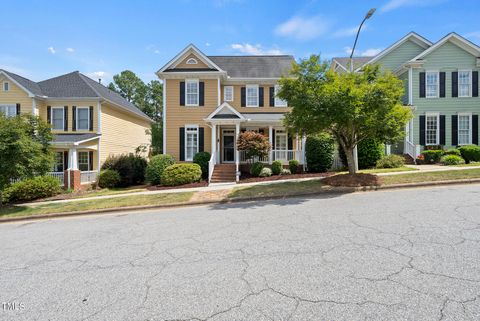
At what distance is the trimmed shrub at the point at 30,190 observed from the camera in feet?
47.2

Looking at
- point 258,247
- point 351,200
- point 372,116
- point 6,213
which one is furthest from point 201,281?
point 6,213

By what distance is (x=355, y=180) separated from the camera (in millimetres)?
10367

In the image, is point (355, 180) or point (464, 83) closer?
point (355, 180)

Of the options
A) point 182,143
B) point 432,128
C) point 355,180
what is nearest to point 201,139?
point 182,143

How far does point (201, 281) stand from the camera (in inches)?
135

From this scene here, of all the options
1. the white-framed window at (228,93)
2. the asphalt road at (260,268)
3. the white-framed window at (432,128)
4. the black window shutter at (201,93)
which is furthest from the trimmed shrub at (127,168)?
the white-framed window at (432,128)

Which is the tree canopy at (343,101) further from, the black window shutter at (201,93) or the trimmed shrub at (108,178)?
the trimmed shrub at (108,178)

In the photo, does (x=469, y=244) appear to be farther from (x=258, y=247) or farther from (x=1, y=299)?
(x=1, y=299)

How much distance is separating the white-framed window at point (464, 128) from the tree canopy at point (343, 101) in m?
11.8

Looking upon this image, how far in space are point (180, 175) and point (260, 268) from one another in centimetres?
1179

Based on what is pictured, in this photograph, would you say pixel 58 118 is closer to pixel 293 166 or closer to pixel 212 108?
pixel 212 108

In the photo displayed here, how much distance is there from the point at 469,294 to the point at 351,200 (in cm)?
548

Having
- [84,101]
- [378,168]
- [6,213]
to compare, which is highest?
[84,101]

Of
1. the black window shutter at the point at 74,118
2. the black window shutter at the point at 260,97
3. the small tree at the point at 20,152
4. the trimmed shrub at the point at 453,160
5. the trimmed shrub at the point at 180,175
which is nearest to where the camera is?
the small tree at the point at 20,152
